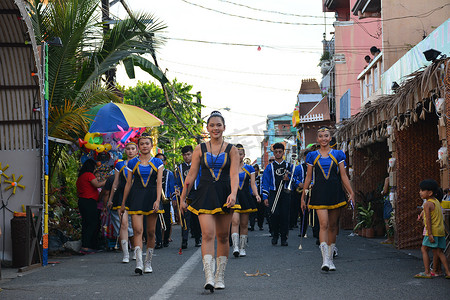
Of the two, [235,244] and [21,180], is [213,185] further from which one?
[21,180]

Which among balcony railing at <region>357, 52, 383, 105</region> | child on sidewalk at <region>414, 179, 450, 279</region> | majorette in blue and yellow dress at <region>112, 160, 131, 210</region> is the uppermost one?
balcony railing at <region>357, 52, 383, 105</region>

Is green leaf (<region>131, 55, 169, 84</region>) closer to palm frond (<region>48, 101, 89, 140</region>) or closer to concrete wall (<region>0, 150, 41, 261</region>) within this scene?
palm frond (<region>48, 101, 89, 140</region>)

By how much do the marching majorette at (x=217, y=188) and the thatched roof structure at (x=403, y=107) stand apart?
3.62m

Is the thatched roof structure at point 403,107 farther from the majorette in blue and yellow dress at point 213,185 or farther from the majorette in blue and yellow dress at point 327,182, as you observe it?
the majorette in blue and yellow dress at point 213,185

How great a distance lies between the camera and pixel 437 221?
9.41 metres

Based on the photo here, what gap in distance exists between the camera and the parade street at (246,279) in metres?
7.91

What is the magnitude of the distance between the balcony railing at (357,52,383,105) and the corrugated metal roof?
15847 millimetres

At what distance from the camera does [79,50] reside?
53.6ft

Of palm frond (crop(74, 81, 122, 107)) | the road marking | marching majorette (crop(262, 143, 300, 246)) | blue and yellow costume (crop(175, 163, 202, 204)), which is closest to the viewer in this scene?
the road marking

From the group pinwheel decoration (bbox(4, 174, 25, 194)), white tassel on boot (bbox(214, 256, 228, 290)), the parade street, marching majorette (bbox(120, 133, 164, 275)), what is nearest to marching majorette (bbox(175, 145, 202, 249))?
the parade street

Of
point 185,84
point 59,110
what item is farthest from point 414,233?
point 185,84

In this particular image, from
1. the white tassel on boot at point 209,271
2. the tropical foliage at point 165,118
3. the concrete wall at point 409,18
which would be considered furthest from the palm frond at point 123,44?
the tropical foliage at point 165,118

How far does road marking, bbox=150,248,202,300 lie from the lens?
7.79 m

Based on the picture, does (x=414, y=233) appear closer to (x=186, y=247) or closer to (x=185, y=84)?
(x=186, y=247)
